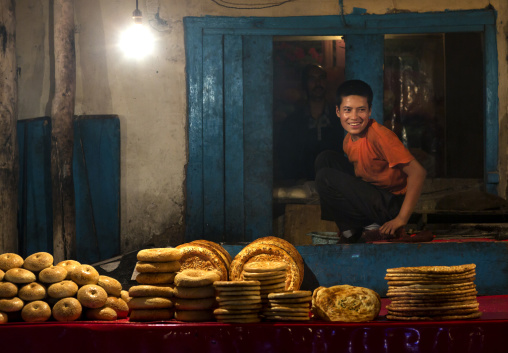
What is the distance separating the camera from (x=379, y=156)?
25.7ft

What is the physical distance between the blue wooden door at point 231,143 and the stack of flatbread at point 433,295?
3339 millimetres

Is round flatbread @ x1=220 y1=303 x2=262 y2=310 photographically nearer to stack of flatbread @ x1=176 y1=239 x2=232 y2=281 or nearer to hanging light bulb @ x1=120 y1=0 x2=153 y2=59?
stack of flatbread @ x1=176 y1=239 x2=232 y2=281

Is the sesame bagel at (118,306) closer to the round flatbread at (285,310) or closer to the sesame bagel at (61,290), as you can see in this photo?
the sesame bagel at (61,290)

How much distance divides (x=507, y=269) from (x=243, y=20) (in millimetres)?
4142

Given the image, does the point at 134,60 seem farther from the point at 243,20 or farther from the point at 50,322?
the point at 50,322

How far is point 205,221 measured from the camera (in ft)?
26.5

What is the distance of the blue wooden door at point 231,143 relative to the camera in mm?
8055

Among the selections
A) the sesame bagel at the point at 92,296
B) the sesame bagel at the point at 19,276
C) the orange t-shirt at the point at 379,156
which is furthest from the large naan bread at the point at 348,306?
the orange t-shirt at the point at 379,156

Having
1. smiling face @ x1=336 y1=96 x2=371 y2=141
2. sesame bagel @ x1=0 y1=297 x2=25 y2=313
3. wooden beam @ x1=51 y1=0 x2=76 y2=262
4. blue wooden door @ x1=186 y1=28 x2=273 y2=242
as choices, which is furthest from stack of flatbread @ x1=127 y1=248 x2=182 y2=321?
smiling face @ x1=336 y1=96 x2=371 y2=141

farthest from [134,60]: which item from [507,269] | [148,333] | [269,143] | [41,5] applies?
[507,269]

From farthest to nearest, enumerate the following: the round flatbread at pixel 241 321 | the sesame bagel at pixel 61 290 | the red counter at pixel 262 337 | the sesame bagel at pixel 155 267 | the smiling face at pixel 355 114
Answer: the smiling face at pixel 355 114, the sesame bagel at pixel 155 267, the sesame bagel at pixel 61 290, the round flatbread at pixel 241 321, the red counter at pixel 262 337

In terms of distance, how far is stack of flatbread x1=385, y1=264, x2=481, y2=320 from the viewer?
4.76 metres

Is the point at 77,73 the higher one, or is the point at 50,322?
the point at 77,73

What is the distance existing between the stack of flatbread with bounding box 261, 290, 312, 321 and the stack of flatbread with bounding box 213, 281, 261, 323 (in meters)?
0.10
